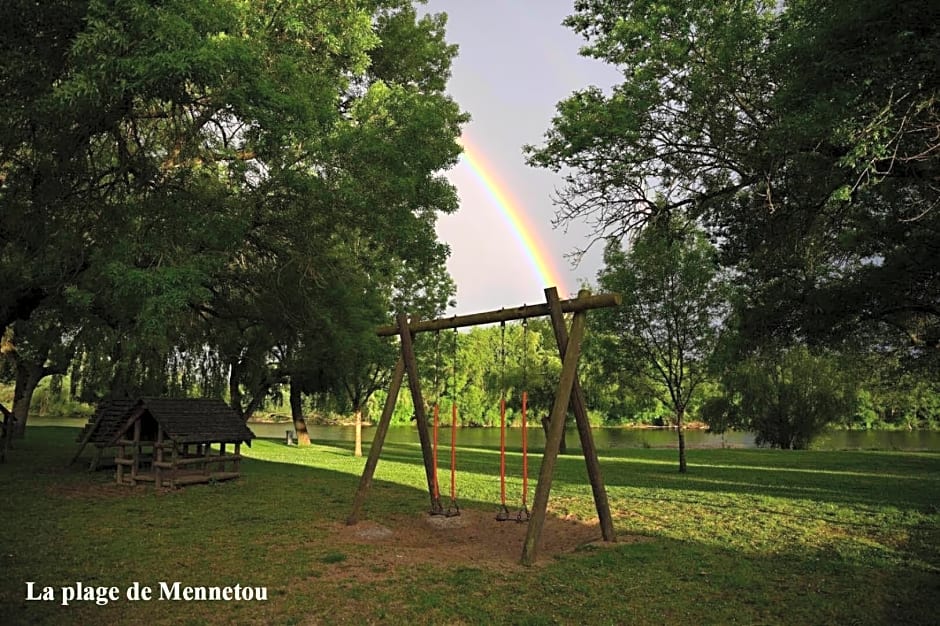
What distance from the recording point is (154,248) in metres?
11.8

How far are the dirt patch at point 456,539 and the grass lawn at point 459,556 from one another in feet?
0.20

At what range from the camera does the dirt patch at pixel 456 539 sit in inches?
296

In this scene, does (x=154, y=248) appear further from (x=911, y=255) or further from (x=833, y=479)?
(x=833, y=479)

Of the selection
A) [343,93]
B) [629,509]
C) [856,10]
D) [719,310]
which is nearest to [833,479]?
[719,310]

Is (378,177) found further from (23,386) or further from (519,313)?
(23,386)

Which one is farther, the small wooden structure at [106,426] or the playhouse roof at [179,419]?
the small wooden structure at [106,426]

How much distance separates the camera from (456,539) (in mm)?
9094

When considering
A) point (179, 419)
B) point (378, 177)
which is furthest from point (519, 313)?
point (179, 419)

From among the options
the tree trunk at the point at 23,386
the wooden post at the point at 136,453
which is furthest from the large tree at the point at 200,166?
the tree trunk at the point at 23,386

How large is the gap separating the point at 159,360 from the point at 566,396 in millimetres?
12696

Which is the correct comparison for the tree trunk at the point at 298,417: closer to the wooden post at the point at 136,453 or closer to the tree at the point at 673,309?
the wooden post at the point at 136,453

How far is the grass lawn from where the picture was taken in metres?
5.64

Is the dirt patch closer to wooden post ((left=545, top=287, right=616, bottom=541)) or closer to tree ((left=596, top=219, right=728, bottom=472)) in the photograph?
wooden post ((left=545, top=287, right=616, bottom=541))

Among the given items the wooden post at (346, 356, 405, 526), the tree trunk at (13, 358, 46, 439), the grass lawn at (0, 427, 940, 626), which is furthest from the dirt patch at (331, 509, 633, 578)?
the tree trunk at (13, 358, 46, 439)
